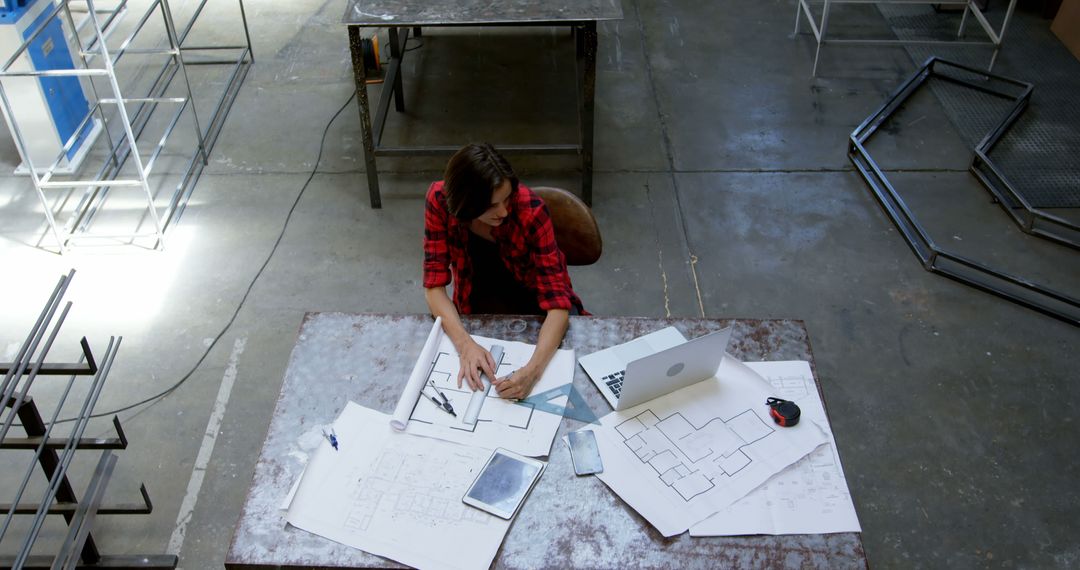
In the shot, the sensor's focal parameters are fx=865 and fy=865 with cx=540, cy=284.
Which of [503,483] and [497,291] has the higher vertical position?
[503,483]

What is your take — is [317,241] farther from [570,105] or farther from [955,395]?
[955,395]

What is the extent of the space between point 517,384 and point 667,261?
1.89 m

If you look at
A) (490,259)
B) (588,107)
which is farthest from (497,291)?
(588,107)

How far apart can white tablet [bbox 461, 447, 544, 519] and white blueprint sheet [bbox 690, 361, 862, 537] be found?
1.16ft

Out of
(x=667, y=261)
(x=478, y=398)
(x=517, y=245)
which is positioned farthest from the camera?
(x=667, y=261)

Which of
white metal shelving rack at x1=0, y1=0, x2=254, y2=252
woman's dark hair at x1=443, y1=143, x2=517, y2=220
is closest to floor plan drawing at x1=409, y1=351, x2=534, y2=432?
woman's dark hair at x1=443, y1=143, x2=517, y2=220

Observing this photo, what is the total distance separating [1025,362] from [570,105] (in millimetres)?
2566

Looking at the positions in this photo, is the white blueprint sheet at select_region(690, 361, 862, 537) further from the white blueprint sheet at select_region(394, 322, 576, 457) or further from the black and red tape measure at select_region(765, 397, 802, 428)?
the white blueprint sheet at select_region(394, 322, 576, 457)

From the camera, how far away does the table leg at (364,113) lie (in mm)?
3586

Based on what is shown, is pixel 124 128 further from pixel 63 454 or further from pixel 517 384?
pixel 517 384

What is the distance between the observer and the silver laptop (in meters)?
1.89

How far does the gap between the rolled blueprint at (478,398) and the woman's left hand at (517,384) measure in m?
0.04

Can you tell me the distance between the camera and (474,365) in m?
2.08

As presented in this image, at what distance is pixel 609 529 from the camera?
175cm
